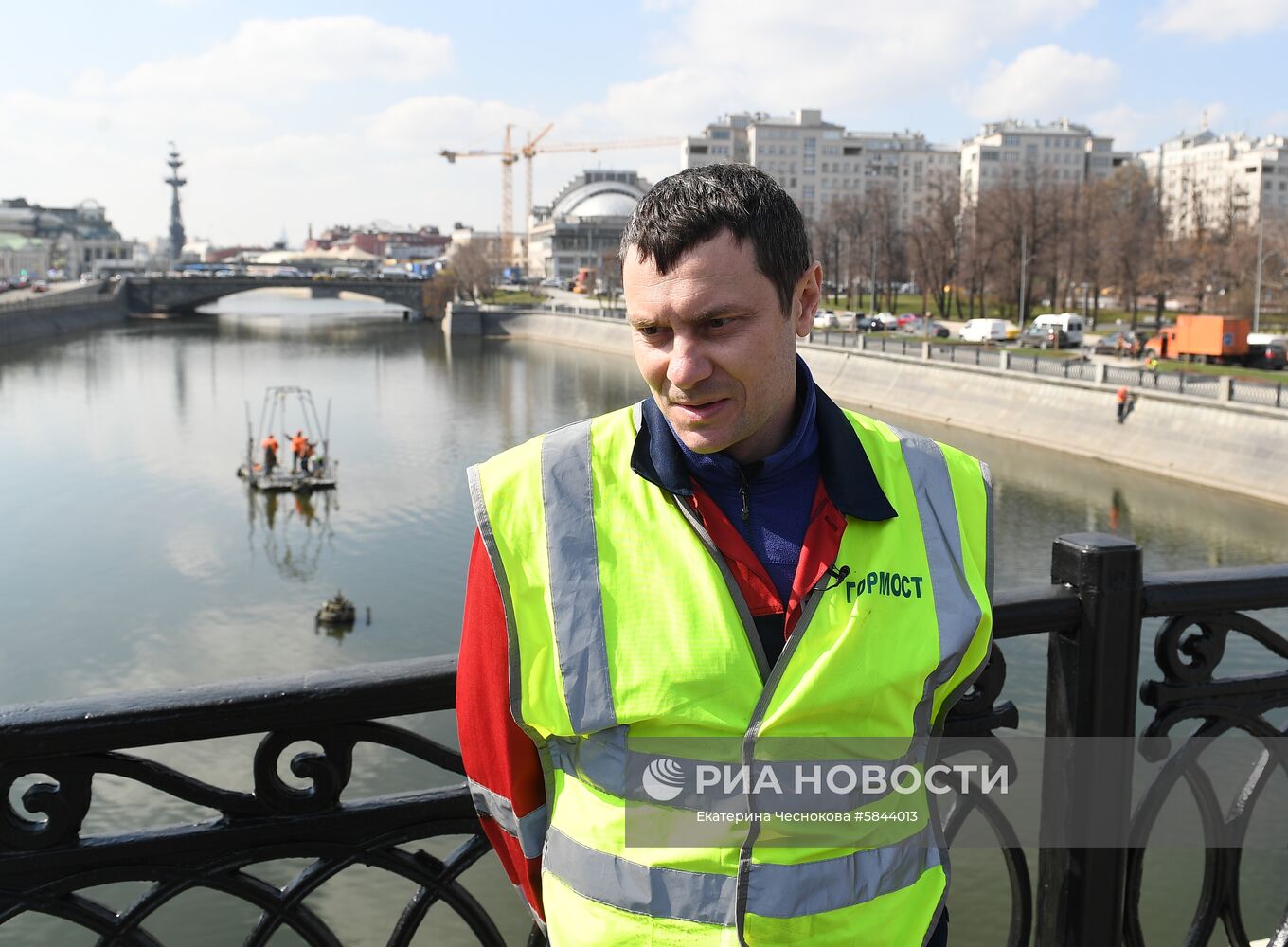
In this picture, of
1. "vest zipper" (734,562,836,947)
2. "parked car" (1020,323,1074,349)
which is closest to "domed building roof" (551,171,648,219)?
"parked car" (1020,323,1074,349)

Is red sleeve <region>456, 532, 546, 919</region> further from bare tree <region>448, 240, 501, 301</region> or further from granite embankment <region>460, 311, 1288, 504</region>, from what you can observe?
bare tree <region>448, 240, 501, 301</region>

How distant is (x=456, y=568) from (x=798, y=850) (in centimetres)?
1845

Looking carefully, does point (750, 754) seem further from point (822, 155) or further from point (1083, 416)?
point (822, 155)

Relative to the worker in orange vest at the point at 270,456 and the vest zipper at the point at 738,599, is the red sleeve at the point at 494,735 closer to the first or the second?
the vest zipper at the point at 738,599

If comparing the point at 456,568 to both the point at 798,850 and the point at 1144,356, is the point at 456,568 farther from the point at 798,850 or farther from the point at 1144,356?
the point at 1144,356

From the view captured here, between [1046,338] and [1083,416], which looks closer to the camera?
[1083,416]

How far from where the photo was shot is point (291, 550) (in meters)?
21.4

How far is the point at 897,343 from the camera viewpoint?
135 ft

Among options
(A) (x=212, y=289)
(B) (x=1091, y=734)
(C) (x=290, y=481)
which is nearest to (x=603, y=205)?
(A) (x=212, y=289)

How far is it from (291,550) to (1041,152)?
114 metres

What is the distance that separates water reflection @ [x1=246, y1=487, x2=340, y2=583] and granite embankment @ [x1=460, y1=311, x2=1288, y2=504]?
18.5 metres

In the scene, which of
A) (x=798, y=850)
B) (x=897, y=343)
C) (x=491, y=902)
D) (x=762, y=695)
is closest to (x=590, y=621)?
(x=762, y=695)

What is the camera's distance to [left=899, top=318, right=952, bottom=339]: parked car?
165 feet

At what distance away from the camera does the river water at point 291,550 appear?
9.96 meters
